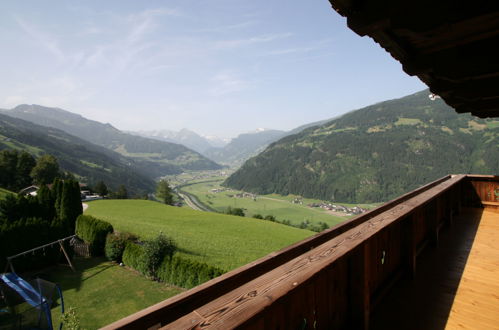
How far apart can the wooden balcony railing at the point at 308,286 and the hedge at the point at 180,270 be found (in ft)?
46.6

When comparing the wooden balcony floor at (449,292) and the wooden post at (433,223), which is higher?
the wooden post at (433,223)

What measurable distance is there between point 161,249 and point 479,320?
750 inches

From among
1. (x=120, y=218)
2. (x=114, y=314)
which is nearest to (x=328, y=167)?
(x=120, y=218)

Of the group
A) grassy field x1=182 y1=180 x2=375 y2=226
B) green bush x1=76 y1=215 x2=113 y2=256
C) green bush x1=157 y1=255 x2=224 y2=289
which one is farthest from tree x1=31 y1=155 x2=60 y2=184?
grassy field x1=182 y1=180 x2=375 y2=226

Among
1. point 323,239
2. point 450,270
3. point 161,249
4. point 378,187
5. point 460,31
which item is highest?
point 460,31

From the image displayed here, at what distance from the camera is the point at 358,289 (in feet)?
8.41

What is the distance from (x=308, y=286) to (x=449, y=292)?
10.3 ft

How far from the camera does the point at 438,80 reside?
3498mm

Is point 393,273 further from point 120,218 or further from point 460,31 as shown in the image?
point 120,218

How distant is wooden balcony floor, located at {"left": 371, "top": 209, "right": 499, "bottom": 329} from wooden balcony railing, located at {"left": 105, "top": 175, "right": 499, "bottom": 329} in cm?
23

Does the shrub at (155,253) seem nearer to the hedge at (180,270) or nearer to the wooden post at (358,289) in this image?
the hedge at (180,270)

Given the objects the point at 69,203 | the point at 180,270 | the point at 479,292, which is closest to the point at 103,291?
the point at 180,270

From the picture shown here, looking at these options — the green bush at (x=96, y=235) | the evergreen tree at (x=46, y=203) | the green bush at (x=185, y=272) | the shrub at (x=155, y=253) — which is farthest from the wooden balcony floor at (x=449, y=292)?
the evergreen tree at (x=46, y=203)

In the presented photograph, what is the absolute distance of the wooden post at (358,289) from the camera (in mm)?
2518
